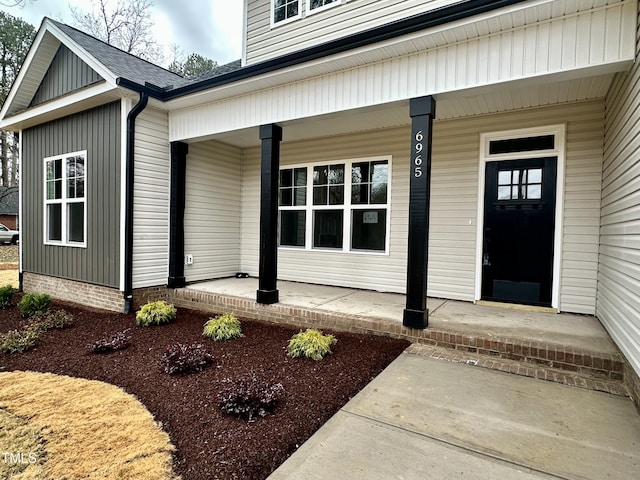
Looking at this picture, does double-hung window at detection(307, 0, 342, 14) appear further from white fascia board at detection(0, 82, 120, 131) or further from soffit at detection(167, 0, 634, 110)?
white fascia board at detection(0, 82, 120, 131)

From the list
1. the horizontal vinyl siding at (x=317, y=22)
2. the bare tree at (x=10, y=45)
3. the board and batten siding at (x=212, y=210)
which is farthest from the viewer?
the bare tree at (x=10, y=45)

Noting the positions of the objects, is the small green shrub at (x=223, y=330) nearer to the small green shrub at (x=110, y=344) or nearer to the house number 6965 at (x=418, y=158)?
the small green shrub at (x=110, y=344)

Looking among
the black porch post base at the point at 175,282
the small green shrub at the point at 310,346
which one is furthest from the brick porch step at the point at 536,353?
the black porch post base at the point at 175,282

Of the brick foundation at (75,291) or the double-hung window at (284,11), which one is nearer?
the brick foundation at (75,291)

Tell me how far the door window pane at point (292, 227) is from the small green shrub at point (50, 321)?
3.71 meters

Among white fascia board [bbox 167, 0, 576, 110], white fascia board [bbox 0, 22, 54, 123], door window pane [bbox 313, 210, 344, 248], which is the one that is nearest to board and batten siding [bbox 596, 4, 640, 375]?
white fascia board [bbox 167, 0, 576, 110]

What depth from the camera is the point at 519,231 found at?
15.7ft

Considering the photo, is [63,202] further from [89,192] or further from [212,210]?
[212,210]

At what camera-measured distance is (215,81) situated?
16.1 ft

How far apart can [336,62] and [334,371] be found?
3.48 meters

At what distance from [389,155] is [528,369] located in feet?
12.4

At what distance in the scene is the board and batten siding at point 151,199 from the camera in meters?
5.52

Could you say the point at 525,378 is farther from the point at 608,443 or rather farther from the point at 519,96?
the point at 519,96

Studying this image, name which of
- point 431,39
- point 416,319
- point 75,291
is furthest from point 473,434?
point 75,291
